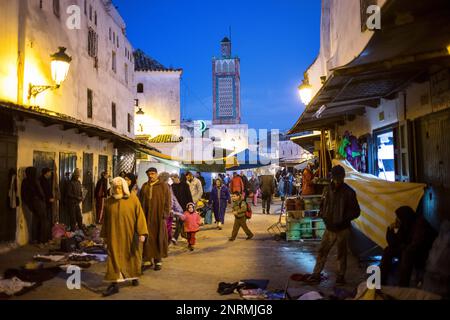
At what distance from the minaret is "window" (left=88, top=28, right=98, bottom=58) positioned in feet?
213

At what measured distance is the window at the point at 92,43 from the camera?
16.3 metres

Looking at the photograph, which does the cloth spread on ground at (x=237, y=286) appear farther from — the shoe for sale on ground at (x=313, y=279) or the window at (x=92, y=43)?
the window at (x=92, y=43)

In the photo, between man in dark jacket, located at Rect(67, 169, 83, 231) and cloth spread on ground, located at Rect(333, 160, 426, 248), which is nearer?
cloth spread on ground, located at Rect(333, 160, 426, 248)

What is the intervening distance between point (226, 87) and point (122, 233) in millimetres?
79429

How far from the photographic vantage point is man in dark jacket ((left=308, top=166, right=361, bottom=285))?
6.94 meters

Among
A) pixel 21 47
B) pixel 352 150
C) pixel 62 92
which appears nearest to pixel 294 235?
pixel 352 150

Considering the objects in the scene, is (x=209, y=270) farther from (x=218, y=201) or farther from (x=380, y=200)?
(x=218, y=201)

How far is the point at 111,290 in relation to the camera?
6.50 m

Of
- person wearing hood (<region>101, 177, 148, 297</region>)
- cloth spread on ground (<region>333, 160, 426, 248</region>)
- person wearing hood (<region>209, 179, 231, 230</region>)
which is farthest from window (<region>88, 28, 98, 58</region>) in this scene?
cloth spread on ground (<region>333, 160, 426, 248</region>)

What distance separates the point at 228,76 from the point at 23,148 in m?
76.6

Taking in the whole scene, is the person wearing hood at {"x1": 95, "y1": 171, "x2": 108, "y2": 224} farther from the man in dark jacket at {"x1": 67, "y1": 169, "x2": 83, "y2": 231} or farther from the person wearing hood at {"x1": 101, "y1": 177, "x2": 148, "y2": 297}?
the person wearing hood at {"x1": 101, "y1": 177, "x2": 148, "y2": 297}

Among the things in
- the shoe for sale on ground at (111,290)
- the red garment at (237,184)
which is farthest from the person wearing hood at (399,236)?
the red garment at (237,184)

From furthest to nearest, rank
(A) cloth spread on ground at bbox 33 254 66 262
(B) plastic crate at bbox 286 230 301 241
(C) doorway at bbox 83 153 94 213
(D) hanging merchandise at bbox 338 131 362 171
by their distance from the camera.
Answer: (C) doorway at bbox 83 153 94 213 < (D) hanging merchandise at bbox 338 131 362 171 < (B) plastic crate at bbox 286 230 301 241 < (A) cloth spread on ground at bbox 33 254 66 262
